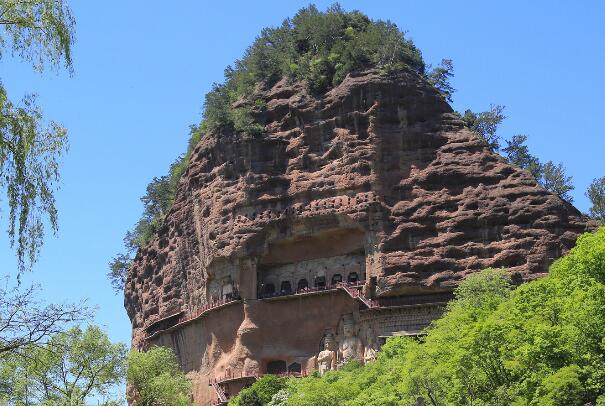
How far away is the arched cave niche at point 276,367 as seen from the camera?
199 ft

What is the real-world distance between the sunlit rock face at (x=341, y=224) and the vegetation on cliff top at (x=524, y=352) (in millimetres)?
15584

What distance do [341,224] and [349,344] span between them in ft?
23.6

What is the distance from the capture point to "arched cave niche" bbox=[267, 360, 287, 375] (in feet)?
199

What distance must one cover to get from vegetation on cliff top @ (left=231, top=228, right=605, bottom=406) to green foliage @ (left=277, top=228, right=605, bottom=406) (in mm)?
29

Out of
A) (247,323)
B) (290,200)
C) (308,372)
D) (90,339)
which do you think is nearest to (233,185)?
(290,200)

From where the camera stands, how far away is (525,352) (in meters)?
30.9

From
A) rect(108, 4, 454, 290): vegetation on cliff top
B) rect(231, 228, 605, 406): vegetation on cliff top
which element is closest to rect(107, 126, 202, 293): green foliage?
rect(108, 4, 454, 290): vegetation on cliff top

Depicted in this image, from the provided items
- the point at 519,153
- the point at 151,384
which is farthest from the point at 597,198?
the point at 151,384

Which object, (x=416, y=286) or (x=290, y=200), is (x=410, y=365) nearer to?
(x=416, y=286)

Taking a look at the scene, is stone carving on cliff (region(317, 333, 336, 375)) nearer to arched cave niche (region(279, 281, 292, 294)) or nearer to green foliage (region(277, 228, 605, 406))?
arched cave niche (region(279, 281, 292, 294))

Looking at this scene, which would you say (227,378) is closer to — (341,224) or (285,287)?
(285,287)

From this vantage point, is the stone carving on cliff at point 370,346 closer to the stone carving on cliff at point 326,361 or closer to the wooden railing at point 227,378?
the stone carving on cliff at point 326,361

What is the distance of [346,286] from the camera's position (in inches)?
2327

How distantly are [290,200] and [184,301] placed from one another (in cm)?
1122
